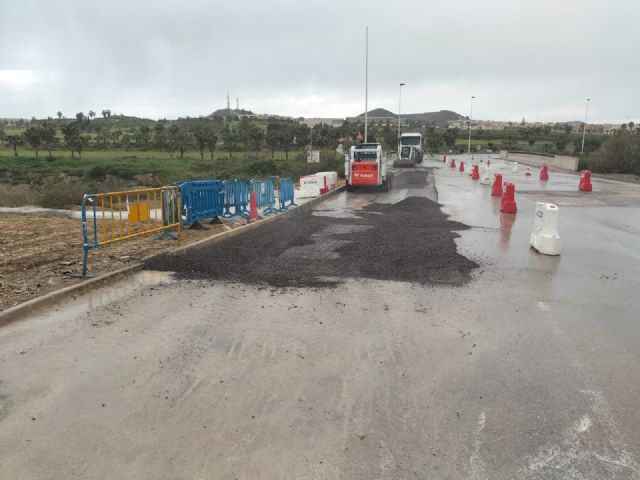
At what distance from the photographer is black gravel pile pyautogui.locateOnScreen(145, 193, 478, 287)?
7754 millimetres

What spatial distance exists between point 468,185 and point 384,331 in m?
22.5

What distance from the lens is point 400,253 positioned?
9.31 m

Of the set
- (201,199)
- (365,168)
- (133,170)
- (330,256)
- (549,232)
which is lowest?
(133,170)

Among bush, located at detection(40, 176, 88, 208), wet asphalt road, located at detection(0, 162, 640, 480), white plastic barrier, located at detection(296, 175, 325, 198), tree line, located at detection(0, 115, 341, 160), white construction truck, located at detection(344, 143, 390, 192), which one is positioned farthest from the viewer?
tree line, located at detection(0, 115, 341, 160)

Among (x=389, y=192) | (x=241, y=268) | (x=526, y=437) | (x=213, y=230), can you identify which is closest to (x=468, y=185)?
(x=389, y=192)

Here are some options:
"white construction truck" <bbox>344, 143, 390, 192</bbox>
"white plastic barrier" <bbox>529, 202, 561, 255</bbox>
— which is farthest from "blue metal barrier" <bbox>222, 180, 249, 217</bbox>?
"white construction truck" <bbox>344, 143, 390, 192</bbox>

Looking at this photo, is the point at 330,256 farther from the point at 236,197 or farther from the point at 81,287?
the point at 236,197

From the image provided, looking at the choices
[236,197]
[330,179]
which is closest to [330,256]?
[236,197]

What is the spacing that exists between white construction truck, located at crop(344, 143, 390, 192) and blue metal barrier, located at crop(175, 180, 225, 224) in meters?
11.5

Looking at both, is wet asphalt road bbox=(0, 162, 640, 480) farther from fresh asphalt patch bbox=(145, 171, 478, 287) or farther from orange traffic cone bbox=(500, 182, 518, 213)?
orange traffic cone bbox=(500, 182, 518, 213)

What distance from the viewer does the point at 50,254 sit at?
28.8ft

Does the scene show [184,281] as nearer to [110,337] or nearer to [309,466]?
[110,337]

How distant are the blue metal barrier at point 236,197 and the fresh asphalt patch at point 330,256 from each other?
1.14 metres

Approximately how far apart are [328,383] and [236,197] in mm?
9796
